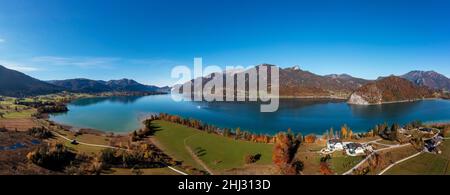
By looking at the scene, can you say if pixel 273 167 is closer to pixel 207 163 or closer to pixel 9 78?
pixel 207 163

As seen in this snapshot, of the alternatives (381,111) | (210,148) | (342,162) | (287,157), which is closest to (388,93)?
(381,111)

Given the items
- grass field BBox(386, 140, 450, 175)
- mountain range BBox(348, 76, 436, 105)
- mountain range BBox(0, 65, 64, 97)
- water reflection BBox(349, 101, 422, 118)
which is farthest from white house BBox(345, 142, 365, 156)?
mountain range BBox(0, 65, 64, 97)

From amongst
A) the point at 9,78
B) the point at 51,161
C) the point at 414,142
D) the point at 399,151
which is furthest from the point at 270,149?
the point at 9,78

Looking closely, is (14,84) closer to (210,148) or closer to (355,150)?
(210,148)

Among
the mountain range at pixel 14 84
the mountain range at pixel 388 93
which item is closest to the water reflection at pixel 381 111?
the mountain range at pixel 388 93

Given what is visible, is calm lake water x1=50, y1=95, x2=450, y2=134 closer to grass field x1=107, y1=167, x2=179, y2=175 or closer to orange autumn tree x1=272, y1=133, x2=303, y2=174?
orange autumn tree x1=272, y1=133, x2=303, y2=174

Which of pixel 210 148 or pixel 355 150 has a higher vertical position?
pixel 355 150
